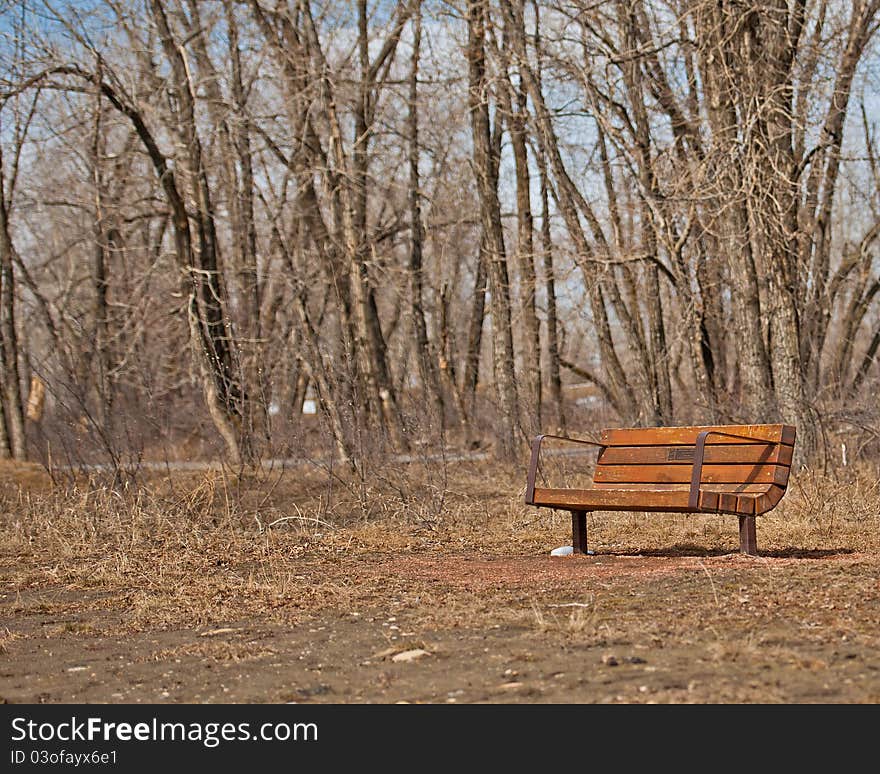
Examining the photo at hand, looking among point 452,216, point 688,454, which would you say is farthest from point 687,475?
point 452,216

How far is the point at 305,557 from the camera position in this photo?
8.62 metres

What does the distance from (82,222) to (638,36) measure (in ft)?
50.4

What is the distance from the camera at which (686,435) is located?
26.5 ft

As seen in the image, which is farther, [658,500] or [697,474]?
[658,500]

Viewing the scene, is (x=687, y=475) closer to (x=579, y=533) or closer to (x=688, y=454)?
(x=688, y=454)

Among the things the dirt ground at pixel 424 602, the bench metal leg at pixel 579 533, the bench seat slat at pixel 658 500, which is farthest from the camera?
the bench metal leg at pixel 579 533

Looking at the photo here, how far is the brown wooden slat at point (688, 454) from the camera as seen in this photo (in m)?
7.54

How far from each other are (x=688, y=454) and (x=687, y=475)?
15cm

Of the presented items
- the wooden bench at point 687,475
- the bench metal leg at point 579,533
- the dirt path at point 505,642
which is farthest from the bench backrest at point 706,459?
the dirt path at point 505,642

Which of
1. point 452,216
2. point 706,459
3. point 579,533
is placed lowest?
point 579,533

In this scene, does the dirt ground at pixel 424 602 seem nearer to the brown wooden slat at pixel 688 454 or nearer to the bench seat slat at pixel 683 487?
the bench seat slat at pixel 683 487

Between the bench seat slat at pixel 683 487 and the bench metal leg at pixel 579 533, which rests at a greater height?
the bench seat slat at pixel 683 487
